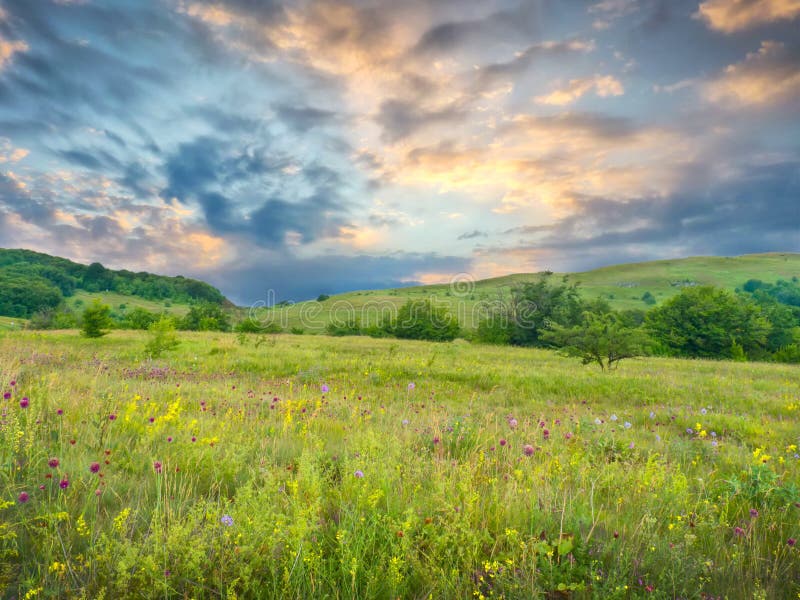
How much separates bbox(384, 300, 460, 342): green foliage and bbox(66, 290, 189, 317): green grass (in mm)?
74684

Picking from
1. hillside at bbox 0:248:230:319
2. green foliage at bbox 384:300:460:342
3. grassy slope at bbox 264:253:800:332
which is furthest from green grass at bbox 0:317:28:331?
hillside at bbox 0:248:230:319

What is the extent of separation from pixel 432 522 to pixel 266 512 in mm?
1182

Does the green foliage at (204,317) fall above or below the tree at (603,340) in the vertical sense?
above

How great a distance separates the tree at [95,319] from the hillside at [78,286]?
91986mm

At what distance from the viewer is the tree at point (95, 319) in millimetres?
23344

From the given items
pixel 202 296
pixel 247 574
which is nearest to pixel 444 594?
pixel 247 574

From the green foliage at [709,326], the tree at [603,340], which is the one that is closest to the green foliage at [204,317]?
the tree at [603,340]

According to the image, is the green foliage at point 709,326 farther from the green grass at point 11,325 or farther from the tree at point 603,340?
the green grass at point 11,325

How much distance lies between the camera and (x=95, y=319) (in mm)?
23578

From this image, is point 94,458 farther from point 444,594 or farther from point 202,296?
point 202,296

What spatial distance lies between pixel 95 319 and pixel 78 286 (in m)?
142

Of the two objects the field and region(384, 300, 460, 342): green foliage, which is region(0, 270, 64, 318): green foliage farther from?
the field

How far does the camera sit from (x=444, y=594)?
6.93ft

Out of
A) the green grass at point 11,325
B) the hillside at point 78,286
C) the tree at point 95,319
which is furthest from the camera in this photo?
the hillside at point 78,286
